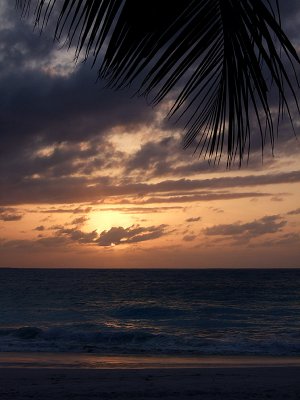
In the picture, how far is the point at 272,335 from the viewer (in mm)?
23016

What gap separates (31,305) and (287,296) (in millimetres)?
20576

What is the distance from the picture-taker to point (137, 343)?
20.2m

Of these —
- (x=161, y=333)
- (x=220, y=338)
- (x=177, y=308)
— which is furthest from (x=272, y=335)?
(x=177, y=308)
